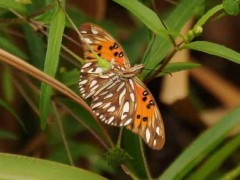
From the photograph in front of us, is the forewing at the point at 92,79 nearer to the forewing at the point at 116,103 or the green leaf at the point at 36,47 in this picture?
the forewing at the point at 116,103

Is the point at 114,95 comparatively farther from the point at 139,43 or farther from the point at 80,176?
the point at 139,43

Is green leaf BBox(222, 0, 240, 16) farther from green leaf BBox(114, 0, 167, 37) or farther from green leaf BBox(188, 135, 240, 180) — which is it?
green leaf BBox(188, 135, 240, 180)

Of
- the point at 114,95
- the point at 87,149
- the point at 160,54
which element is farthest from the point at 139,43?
the point at 114,95

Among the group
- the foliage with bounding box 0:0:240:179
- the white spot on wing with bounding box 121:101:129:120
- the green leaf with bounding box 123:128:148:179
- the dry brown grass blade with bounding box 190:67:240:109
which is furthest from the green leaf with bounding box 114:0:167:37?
the dry brown grass blade with bounding box 190:67:240:109

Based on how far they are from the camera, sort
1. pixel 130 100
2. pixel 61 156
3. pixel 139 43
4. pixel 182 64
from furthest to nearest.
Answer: pixel 139 43 → pixel 61 156 → pixel 182 64 → pixel 130 100

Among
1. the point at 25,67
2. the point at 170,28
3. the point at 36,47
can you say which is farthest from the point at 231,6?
the point at 36,47

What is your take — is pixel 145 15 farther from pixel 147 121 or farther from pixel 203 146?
pixel 203 146
